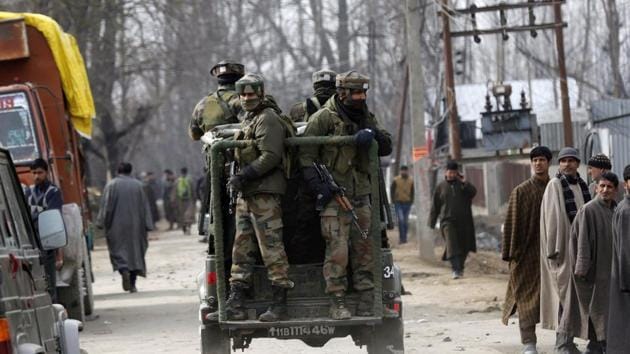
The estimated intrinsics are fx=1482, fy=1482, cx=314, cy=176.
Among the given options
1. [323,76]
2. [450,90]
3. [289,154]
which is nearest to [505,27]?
[450,90]

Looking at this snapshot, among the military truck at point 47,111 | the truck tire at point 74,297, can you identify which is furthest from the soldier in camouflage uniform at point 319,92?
the truck tire at point 74,297

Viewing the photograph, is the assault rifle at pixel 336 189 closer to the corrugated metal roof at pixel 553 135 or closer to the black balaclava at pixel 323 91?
the black balaclava at pixel 323 91

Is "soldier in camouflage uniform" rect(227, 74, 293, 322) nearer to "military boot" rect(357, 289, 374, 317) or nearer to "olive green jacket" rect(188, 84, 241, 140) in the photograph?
"military boot" rect(357, 289, 374, 317)

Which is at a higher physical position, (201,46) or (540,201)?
(201,46)

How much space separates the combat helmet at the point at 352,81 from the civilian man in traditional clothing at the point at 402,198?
69.2ft

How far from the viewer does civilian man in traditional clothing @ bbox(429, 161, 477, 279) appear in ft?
71.5

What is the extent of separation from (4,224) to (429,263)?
712 inches

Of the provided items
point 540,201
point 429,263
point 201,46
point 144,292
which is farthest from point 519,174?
point 540,201

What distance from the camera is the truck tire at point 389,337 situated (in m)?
11.1

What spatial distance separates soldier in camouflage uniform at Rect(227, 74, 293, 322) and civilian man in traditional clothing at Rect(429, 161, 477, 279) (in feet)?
36.6

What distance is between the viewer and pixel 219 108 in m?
12.6

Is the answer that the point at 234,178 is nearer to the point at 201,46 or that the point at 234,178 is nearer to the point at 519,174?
the point at 519,174

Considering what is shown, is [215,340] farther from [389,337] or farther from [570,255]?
[570,255]

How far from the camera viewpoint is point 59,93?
16.7m
